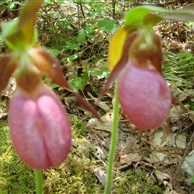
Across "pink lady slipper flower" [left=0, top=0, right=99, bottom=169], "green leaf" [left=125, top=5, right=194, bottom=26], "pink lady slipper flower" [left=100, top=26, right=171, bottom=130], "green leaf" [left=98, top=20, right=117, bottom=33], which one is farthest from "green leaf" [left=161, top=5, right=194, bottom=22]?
"green leaf" [left=98, top=20, right=117, bottom=33]

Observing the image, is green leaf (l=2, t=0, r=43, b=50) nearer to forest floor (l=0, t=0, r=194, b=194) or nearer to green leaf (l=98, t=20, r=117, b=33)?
forest floor (l=0, t=0, r=194, b=194)

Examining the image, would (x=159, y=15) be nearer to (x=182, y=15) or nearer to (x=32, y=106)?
(x=182, y=15)

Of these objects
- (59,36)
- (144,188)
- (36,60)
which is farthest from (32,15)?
(59,36)

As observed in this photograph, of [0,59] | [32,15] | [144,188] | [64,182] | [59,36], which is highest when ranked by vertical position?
[32,15]

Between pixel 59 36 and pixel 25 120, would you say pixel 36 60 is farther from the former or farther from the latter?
pixel 59 36

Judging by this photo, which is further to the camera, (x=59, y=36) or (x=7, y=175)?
(x=59, y=36)

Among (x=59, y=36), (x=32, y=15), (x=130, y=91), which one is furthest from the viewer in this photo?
(x=59, y=36)

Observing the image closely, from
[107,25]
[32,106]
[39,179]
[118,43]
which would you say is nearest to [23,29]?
[32,106]
